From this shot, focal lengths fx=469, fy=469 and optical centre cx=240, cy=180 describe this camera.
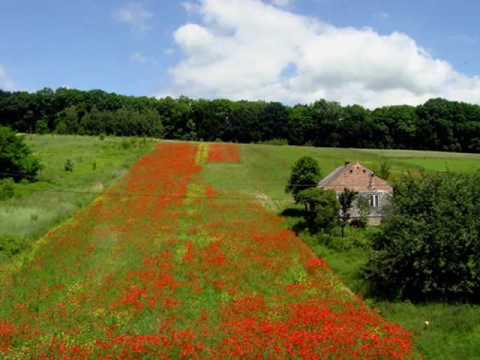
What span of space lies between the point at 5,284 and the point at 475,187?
81.7ft

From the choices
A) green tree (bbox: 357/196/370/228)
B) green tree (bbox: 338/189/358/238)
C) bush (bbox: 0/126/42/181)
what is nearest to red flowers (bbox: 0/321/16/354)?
green tree (bbox: 338/189/358/238)

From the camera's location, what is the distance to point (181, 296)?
22.7 meters

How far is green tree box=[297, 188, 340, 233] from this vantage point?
1417 inches

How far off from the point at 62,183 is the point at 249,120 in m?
82.3

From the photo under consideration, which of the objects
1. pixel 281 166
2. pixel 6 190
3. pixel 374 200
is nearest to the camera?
pixel 6 190

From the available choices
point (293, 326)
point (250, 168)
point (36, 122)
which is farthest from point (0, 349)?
point (36, 122)

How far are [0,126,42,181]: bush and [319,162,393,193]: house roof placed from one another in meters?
31.7

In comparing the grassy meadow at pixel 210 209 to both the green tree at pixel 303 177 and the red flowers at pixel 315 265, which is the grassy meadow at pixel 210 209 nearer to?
the red flowers at pixel 315 265

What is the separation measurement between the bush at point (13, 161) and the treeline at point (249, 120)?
5413 centimetres

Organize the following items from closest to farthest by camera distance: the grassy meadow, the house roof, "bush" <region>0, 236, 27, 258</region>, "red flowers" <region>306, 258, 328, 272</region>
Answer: the grassy meadow < "red flowers" <region>306, 258, 328, 272</region> < "bush" <region>0, 236, 27, 258</region> < the house roof

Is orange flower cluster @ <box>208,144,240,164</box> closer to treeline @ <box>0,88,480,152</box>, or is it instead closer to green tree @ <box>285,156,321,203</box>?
green tree @ <box>285,156,321,203</box>

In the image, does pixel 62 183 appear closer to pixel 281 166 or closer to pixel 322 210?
pixel 322 210

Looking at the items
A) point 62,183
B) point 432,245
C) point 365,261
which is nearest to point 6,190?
point 62,183

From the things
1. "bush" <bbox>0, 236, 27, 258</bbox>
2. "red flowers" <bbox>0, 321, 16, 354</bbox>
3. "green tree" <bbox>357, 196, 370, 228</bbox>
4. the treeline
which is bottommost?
"red flowers" <bbox>0, 321, 16, 354</bbox>
